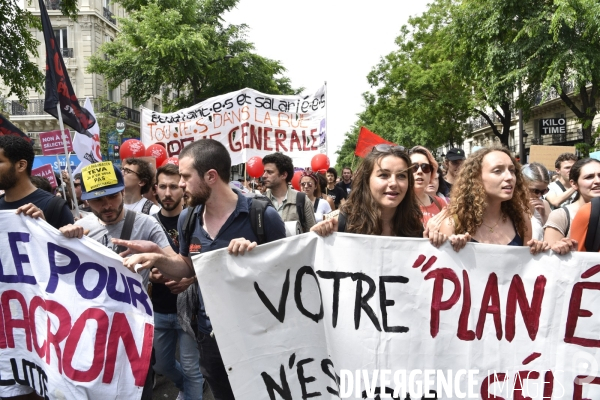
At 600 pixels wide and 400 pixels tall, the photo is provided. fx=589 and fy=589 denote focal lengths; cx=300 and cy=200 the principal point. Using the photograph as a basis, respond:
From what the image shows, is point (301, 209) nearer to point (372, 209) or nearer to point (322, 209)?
point (322, 209)

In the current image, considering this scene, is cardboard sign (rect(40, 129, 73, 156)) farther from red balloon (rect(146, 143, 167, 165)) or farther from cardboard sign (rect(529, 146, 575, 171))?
cardboard sign (rect(529, 146, 575, 171))

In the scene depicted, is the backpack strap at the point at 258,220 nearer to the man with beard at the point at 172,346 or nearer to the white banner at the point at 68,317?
the white banner at the point at 68,317

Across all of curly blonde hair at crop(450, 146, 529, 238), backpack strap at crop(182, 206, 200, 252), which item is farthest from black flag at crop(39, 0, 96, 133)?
curly blonde hair at crop(450, 146, 529, 238)

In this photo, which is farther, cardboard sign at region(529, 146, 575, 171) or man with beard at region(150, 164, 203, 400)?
cardboard sign at region(529, 146, 575, 171)

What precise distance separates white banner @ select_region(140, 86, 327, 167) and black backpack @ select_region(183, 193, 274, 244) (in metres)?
5.91

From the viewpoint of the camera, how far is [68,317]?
10.4 ft

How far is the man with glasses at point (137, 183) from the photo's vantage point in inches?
204

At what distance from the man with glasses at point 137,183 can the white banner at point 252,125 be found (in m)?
3.94

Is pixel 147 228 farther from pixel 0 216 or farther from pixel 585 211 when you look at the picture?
pixel 585 211

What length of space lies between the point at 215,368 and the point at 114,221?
1.11 metres

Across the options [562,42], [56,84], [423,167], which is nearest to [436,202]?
[423,167]

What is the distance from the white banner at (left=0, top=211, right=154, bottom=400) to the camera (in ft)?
10.2

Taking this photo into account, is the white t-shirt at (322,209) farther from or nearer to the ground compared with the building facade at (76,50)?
nearer to the ground

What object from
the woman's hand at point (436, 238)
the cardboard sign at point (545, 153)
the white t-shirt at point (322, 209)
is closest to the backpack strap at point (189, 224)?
the woman's hand at point (436, 238)
